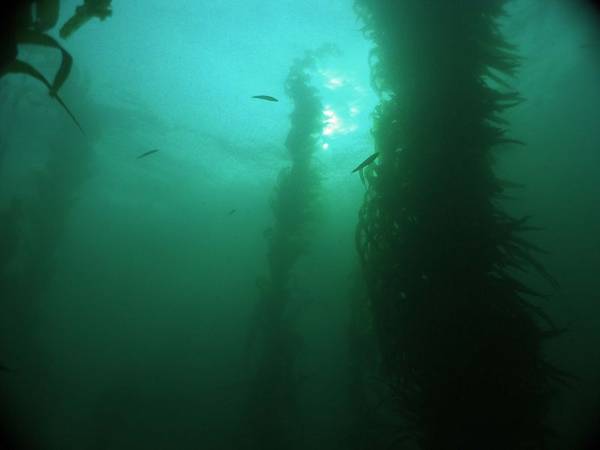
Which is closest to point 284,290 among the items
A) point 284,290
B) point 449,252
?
point 284,290

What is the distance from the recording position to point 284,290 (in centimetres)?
830

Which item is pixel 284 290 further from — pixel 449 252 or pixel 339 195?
pixel 339 195

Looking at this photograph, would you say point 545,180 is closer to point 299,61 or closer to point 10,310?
point 299,61

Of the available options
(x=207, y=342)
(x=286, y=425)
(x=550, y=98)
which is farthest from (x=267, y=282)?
(x=207, y=342)

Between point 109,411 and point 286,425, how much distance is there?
26.6 feet

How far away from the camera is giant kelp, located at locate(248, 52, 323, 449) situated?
24.3 ft

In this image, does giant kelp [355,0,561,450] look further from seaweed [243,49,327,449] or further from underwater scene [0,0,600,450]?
seaweed [243,49,327,449]

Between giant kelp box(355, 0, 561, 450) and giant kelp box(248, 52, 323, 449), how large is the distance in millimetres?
4737

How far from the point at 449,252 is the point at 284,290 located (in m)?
5.85

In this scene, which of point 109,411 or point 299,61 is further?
point 299,61

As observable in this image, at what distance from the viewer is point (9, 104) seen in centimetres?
1777

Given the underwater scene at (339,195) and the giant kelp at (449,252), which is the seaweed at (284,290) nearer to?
the underwater scene at (339,195)

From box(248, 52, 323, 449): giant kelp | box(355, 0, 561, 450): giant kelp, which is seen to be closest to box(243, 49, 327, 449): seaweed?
box(248, 52, 323, 449): giant kelp

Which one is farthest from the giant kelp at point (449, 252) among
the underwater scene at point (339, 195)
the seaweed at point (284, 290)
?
the seaweed at point (284, 290)
